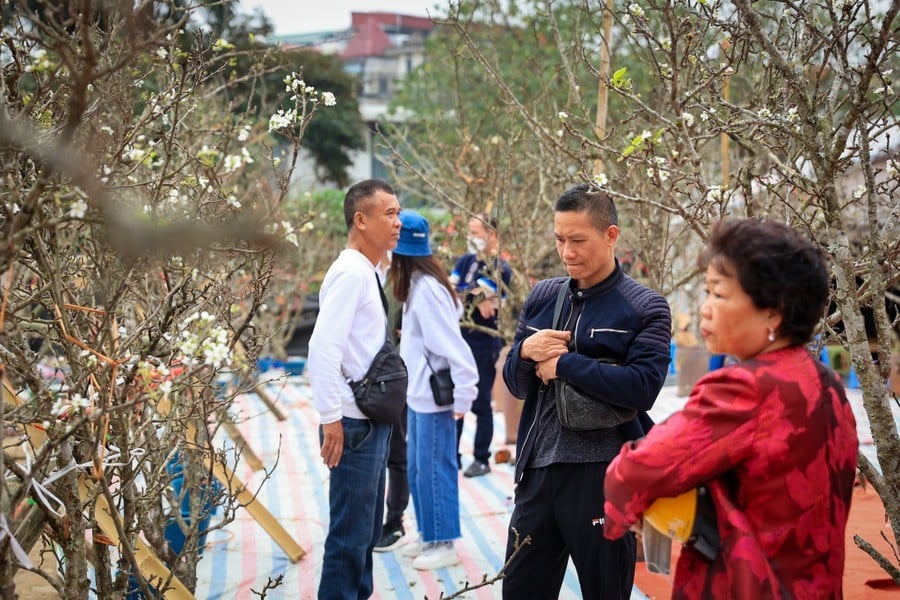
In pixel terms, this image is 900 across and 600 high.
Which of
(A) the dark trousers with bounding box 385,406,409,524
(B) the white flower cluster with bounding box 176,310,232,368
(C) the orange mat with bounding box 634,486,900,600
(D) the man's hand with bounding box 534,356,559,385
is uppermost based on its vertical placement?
(B) the white flower cluster with bounding box 176,310,232,368

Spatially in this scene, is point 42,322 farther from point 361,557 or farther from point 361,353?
point 361,557

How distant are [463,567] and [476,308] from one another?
244cm

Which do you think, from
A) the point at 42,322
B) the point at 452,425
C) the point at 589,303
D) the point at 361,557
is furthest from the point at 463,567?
the point at 42,322

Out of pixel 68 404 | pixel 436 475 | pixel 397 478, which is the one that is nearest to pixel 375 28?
pixel 397 478

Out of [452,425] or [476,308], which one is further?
[476,308]

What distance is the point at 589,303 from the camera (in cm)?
272

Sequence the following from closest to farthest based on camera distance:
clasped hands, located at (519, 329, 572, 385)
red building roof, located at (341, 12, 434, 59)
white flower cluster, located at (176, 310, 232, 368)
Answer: white flower cluster, located at (176, 310, 232, 368) → clasped hands, located at (519, 329, 572, 385) → red building roof, located at (341, 12, 434, 59)

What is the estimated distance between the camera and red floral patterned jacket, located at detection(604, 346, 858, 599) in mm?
1711

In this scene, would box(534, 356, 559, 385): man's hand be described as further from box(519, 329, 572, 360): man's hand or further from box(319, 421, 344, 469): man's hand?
box(319, 421, 344, 469): man's hand

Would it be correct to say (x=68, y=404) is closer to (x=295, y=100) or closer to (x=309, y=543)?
(x=295, y=100)

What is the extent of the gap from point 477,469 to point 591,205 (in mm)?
3694

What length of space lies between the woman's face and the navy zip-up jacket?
0.69 meters

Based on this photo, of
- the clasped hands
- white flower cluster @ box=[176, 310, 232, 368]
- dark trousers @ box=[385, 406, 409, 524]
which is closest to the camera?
white flower cluster @ box=[176, 310, 232, 368]

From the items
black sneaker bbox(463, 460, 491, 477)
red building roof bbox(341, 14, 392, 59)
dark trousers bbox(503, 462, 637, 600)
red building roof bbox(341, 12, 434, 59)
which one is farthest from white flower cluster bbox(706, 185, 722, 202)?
red building roof bbox(341, 14, 392, 59)
